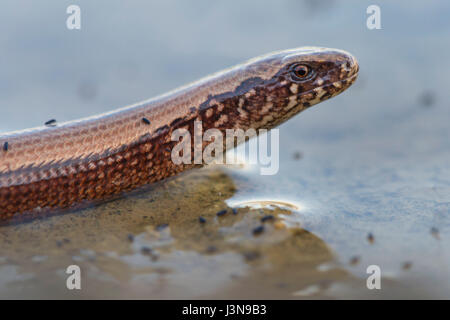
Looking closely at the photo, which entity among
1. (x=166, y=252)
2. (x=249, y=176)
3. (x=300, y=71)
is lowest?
(x=166, y=252)

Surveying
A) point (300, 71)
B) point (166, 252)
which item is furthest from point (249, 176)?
point (166, 252)

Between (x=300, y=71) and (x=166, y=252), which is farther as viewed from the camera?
(x=300, y=71)

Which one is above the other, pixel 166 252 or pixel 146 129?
pixel 146 129

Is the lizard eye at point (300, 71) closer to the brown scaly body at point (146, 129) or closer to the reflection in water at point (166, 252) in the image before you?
the brown scaly body at point (146, 129)

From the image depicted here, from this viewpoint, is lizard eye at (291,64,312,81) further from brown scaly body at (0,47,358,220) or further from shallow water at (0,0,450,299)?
shallow water at (0,0,450,299)

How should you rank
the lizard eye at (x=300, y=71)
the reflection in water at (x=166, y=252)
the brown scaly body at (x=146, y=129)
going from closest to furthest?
the reflection in water at (x=166, y=252) → the brown scaly body at (x=146, y=129) → the lizard eye at (x=300, y=71)

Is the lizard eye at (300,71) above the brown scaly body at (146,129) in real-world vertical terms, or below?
above

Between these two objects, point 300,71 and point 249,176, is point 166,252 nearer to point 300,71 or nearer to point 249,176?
point 249,176

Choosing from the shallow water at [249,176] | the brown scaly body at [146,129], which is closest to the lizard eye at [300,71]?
the brown scaly body at [146,129]

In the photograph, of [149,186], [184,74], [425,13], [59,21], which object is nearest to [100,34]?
[59,21]
